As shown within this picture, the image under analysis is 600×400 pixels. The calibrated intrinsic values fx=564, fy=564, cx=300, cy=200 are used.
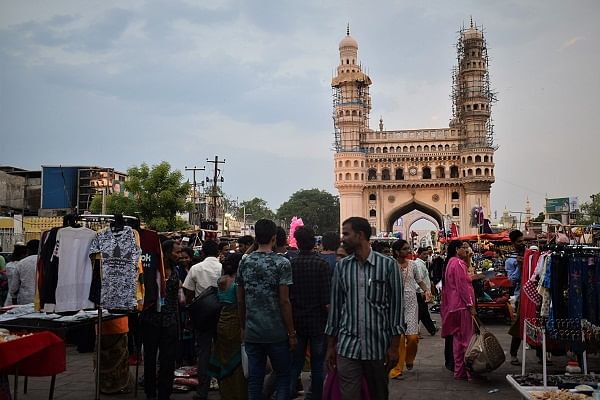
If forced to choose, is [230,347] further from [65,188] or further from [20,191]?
[20,191]

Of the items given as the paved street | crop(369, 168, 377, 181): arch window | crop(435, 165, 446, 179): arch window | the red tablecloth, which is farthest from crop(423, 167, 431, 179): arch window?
the red tablecloth

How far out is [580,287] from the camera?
5641 millimetres

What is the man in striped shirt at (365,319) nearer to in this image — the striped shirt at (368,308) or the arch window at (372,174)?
the striped shirt at (368,308)

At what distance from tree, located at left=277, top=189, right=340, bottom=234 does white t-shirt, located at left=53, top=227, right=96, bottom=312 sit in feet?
256

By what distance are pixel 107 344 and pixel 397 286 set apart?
3.66m

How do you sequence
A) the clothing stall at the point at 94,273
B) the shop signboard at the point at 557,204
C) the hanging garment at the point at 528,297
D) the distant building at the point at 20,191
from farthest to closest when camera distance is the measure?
the shop signboard at the point at 557,204 → the distant building at the point at 20,191 → the hanging garment at the point at 528,297 → the clothing stall at the point at 94,273

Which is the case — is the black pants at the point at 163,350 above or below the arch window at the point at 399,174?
below

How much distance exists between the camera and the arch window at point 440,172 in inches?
→ 2329

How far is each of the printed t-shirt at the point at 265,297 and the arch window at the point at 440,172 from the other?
56726mm

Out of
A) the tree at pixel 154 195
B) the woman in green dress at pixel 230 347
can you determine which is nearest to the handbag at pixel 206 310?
the woman in green dress at pixel 230 347

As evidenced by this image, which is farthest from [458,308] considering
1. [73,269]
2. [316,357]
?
[73,269]

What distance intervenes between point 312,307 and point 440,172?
56722mm

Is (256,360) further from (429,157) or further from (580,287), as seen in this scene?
(429,157)

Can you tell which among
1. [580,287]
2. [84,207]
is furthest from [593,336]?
[84,207]
